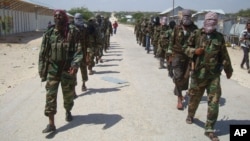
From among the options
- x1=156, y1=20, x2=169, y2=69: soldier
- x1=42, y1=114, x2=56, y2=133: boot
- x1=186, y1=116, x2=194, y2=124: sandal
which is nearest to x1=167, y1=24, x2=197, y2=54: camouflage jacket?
x1=186, y1=116, x2=194, y2=124: sandal

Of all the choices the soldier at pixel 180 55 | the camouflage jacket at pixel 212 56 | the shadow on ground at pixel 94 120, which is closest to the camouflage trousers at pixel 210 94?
the camouflage jacket at pixel 212 56

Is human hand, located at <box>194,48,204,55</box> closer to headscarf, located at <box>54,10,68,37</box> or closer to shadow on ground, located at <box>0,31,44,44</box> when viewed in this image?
headscarf, located at <box>54,10,68,37</box>

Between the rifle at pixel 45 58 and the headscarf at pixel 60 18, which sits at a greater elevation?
the headscarf at pixel 60 18

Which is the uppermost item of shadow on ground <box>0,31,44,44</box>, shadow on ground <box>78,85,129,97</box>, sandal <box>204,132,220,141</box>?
shadow on ground <box>0,31,44,44</box>

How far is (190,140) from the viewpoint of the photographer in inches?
218

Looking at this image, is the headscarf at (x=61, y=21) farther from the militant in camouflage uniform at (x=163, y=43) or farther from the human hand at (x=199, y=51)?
the militant in camouflage uniform at (x=163, y=43)

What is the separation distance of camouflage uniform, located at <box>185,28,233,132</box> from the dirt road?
0.52 m

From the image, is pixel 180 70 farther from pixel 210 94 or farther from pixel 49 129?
pixel 49 129

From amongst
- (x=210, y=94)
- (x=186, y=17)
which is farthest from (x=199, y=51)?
(x=186, y=17)

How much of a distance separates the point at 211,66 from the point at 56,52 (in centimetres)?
253

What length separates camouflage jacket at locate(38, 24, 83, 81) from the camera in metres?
5.93

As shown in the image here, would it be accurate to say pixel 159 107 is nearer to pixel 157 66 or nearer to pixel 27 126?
pixel 27 126

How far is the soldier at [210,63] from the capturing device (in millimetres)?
5582

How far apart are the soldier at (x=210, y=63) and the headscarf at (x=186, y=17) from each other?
112 centimetres
